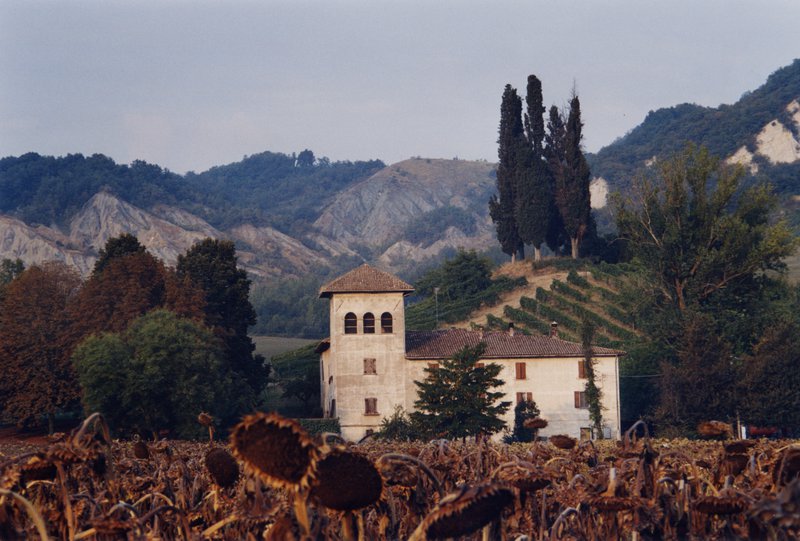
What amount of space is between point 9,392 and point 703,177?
41.5 m

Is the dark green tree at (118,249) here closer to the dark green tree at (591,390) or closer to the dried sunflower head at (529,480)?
the dark green tree at (591,390)

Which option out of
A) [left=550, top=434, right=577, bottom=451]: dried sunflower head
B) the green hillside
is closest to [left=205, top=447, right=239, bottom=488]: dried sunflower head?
[left=550, top=434, right=577, bottom=451]: dried sunflower head

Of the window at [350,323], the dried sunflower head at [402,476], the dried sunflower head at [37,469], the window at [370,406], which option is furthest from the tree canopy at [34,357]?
the dried sunflower head at [37,469]

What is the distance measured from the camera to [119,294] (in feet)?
210

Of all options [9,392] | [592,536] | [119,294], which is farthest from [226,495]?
[119,294]

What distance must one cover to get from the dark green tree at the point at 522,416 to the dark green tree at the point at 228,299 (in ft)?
47.4

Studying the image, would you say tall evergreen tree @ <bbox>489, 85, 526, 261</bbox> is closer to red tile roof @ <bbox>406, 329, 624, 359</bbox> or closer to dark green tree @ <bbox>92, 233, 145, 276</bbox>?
red tile roof @ <bbox>406, 329, 624, 359</bbox>

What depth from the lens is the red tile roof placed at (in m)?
62.2

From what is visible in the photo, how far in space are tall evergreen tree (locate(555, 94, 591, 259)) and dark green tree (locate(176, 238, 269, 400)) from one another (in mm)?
27240

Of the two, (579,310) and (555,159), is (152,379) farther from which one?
(555,159)

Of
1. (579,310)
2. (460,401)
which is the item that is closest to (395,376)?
(460,401)

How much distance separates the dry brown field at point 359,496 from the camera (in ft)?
11.9

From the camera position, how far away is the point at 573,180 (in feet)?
286

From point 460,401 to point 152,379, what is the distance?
13317mm
